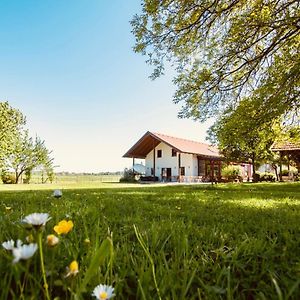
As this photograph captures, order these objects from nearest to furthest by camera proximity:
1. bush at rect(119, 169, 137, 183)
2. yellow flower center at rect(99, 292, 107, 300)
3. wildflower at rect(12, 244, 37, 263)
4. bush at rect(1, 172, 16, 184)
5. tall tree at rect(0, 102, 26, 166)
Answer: wildflower at rect(12, 244, 37, 263), yellow flower center at rect(99, 292, 107, 300), tall tree at rect(0, 102, 26, 166), bush at rect(1, 172, 16, 184), bush at rect(119, 169, 137, 183)

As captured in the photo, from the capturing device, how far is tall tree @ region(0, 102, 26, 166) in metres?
36.9

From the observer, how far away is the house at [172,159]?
4094cm

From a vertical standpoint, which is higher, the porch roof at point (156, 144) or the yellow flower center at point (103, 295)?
the porch roof at point (156, 144)

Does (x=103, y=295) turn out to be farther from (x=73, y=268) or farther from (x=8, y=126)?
(x=8, y=126)

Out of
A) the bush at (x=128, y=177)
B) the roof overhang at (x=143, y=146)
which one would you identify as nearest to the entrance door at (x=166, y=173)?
the roof overhang at (x=143, y=146)

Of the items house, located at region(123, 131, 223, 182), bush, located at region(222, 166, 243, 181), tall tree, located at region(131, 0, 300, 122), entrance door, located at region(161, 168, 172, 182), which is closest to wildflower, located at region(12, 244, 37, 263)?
tall tree, located at region(131, 0, 300, 122)

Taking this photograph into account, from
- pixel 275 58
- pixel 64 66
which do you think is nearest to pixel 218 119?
pixel 275 58

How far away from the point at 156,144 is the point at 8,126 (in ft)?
64.3

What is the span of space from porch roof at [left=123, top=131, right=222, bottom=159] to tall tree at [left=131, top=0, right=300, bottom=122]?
92.0 ft

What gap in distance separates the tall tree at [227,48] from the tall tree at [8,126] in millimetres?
31755

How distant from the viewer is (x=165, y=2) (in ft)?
29.2

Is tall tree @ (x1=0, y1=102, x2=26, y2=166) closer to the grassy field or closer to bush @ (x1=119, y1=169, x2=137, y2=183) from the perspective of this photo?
bush @ (x1=119, y1=169, x2=137, y2=183)

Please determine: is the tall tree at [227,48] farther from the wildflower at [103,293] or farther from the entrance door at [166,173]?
the entrance door at [166,173]

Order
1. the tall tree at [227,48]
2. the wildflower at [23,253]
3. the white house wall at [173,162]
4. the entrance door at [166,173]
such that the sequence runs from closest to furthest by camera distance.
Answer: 1. the wildflower at [23,253]
2. the tall tree at [227,48]
3. the entrance door at [166,173]
4. the white house wall at [173,162]
